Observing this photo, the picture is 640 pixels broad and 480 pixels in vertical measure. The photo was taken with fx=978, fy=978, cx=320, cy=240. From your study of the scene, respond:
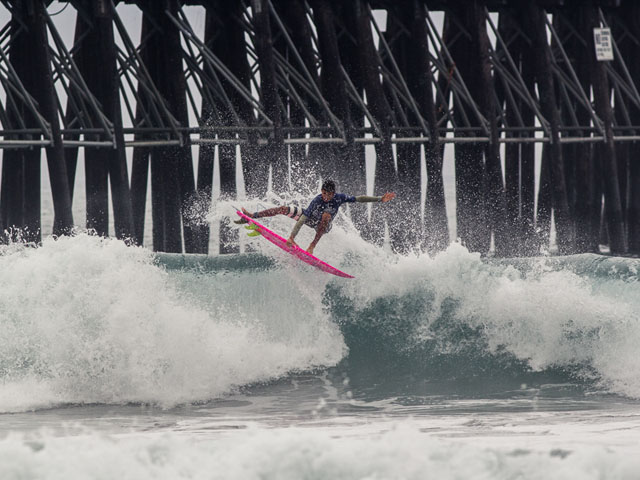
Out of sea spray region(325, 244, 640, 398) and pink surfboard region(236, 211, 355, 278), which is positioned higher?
pink surfboard region(236, 211, 355, 278)

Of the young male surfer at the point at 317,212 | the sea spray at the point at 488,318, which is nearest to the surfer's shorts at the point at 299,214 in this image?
the young male surfer at the point at 317,212

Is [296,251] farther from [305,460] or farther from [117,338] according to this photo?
[305,460]

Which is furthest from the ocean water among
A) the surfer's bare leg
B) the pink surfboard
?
the surfer's bare leg

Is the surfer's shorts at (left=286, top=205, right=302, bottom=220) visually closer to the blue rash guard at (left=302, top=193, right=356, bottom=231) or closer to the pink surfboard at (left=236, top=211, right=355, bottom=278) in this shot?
the blue rash guard at (left=302, top=193, right=356, bottom=231)

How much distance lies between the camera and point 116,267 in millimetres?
11547

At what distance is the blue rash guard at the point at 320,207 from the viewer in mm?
12523

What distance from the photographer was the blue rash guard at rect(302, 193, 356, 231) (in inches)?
493

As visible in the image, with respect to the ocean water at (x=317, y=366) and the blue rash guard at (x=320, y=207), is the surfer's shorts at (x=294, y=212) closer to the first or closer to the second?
the blue rash guard at (x=320, y=207)

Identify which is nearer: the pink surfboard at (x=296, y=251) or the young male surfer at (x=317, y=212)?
the young male surfer at (x=317, y=212)

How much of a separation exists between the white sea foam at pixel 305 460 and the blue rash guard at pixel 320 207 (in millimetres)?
5628

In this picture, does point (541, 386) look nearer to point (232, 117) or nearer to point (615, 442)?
point (615, 442)

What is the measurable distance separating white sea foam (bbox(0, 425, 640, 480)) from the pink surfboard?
557 centimetres

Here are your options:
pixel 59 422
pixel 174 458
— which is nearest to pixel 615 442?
pixel 174 458

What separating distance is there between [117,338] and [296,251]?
3.00m
